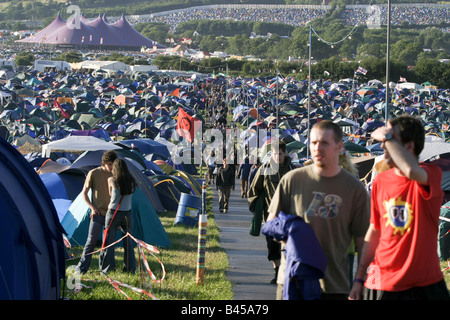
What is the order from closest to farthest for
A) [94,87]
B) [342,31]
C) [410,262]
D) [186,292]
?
[410,262], [186,292], [94,87], [342,31]

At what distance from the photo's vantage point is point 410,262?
3.99 meters

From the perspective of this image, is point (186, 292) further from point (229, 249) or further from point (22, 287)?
point (229, 249)

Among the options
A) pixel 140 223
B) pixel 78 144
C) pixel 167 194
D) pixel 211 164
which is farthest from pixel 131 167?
pixel 211 164

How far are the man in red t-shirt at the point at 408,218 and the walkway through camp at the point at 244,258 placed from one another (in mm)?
3817

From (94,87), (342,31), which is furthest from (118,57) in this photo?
(342,31)

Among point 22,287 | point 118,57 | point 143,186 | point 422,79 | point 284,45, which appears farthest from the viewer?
point 284,45

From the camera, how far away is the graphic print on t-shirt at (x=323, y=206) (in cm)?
436

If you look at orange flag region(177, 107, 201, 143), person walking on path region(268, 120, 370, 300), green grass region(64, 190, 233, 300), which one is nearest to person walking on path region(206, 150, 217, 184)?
orange flag region(177, 107, 201, 143)

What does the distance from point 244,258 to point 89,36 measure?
14548cm

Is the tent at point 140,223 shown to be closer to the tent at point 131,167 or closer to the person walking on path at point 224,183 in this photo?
the tent at point 131,167

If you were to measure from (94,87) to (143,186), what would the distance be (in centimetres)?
4546

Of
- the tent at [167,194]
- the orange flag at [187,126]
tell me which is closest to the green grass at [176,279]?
the tent at [167,194]

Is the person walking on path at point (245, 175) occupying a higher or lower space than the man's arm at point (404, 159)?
lower

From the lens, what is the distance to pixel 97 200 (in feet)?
26.9
